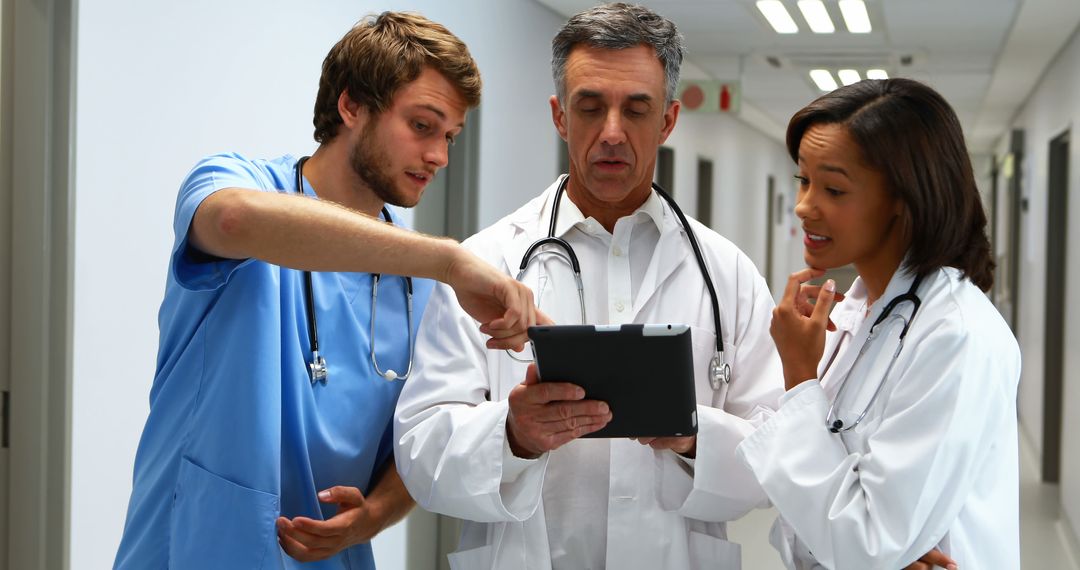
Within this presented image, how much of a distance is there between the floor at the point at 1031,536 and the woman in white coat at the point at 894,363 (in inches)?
120

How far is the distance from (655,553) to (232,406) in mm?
701

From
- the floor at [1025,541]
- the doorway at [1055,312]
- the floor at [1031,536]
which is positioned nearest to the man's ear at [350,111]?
the floor at [1025,541]

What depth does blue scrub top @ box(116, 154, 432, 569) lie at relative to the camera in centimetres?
149

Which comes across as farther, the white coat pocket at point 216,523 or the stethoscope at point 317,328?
the stethoscope at point 317,328

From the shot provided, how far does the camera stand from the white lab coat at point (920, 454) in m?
1.32

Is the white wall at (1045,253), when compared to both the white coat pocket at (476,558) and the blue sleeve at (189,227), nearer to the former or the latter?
the white coat pocket at (476,558)

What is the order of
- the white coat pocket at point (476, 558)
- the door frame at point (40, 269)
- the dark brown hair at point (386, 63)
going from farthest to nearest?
the door frame at point (40, 269), the dark brown hair at point (386, 63), the white coat pocket at point (476, 558)

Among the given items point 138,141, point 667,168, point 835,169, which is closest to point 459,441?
point 835,169

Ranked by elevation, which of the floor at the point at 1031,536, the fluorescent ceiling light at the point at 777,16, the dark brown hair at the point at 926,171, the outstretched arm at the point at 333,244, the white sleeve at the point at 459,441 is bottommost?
the floor at the point at 1031,536

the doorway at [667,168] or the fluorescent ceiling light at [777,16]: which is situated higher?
the fluorescent ceiling light at [777,16]

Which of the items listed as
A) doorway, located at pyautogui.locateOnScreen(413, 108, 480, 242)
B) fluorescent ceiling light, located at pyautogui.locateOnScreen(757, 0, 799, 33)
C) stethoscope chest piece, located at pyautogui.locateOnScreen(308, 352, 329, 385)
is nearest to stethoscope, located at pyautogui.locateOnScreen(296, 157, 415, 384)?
stethoscope chest piece, located at pyautogui.locateOnScreen(308, 352, 329, 385)

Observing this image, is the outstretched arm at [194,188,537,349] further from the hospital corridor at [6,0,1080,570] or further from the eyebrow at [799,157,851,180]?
the eyebrow at [799,157,851,180]

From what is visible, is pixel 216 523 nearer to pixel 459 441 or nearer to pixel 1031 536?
pixel 459 441

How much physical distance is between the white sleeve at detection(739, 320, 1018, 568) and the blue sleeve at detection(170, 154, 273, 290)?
87cm
